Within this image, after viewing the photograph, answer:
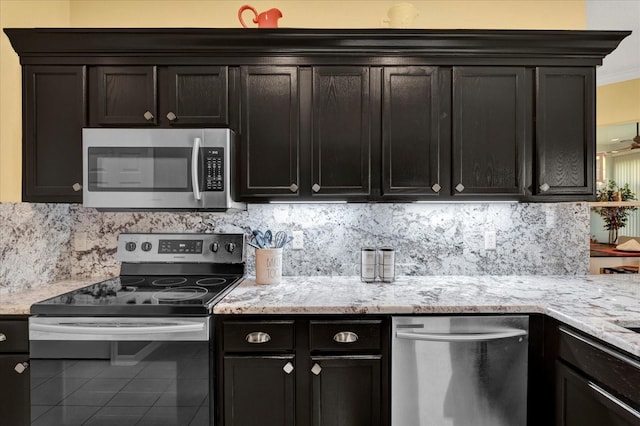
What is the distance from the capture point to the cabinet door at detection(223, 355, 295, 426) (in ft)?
5.81

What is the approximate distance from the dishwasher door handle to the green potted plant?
2.48m

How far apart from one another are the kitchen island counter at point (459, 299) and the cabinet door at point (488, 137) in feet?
1.82

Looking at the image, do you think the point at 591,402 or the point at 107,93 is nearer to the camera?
the point at 591,402

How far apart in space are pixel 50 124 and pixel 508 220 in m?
2.79

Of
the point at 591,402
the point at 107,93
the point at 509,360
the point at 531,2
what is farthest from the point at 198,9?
the point at 591,402

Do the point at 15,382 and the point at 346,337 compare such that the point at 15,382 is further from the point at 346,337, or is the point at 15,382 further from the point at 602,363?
the point at 602,363

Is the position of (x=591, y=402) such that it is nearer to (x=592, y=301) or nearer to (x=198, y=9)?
(x=592, y=301)

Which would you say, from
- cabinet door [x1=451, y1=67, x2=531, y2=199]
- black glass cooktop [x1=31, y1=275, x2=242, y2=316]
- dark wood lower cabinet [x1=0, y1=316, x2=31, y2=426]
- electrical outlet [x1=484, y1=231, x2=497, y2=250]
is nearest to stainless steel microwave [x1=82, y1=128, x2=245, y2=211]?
black glass cooktop [x1=31, y1=275, x2=242, y2=316]

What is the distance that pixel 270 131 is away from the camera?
2.19 metres

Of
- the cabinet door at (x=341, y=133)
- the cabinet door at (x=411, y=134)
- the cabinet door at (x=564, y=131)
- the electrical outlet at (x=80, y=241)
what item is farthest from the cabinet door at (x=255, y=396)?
the cabinet door at (x=564, y=131)

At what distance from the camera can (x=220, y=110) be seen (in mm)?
2180

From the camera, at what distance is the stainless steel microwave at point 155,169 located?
2.05m

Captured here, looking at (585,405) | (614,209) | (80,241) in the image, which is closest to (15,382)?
(80,241)

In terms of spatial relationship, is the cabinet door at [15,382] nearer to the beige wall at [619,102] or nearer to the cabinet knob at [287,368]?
the cabinet knob at [287,368]
